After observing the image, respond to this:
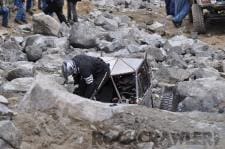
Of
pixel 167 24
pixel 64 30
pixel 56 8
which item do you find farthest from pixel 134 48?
pixel 167 24

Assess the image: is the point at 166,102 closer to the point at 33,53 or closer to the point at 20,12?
the point at 33,53

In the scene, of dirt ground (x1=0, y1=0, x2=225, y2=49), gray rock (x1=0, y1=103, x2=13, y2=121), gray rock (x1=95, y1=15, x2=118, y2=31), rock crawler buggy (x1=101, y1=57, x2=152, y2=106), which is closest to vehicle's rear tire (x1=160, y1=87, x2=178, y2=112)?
rock crawler buggy (x1=101, y1=57, x2=152, y2=106)

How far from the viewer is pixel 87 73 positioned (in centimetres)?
799

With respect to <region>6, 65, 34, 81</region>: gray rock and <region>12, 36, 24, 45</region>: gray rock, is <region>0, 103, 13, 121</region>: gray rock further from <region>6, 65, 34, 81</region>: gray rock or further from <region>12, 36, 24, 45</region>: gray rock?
<region>12, 36, 24, 45</region>: gray rock

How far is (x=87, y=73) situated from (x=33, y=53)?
4.55 m

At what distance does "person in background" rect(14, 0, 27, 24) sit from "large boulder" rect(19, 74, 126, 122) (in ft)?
27.6

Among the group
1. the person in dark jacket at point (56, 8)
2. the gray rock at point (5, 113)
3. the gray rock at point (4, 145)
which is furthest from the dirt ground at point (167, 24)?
the gray rock at point (4, 145)

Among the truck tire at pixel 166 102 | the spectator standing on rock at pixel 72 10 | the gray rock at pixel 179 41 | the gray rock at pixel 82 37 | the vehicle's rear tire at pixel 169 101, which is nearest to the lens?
the vehicle's rear tire at pixel 169 101

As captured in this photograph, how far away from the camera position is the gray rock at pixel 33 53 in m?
12.3

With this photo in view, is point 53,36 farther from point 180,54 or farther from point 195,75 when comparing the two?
point 195,75

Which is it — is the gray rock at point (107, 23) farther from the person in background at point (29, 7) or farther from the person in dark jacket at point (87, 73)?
the person in dark jacket at point (87, 73)

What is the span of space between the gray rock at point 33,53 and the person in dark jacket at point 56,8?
3314 mm

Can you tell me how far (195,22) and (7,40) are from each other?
213 inches

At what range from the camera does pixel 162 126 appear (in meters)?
6.45
